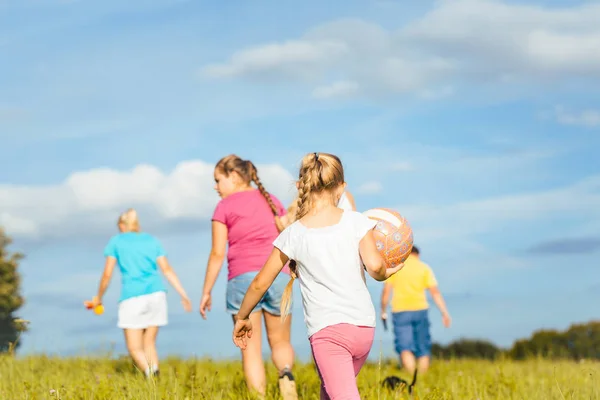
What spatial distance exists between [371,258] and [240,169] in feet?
10.6

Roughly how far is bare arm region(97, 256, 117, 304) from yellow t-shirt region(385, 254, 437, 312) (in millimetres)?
4439

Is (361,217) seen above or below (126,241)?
below

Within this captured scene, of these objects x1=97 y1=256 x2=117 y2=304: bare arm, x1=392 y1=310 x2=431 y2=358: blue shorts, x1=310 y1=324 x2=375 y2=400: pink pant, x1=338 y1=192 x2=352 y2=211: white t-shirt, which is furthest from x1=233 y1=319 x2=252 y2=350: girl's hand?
x1=392 y1=310 x2=431 y2=358: blue shorts

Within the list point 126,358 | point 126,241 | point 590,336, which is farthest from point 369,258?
point 590,336

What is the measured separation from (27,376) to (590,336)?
53.7 feet

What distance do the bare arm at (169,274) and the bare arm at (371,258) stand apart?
5.95m

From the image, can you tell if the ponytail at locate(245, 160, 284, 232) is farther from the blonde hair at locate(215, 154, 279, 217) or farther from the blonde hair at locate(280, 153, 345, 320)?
the blonde hair at locate(280, 153, 345, 320)

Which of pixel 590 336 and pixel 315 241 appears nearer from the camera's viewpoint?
pixel 315 241

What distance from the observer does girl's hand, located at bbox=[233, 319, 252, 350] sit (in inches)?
225

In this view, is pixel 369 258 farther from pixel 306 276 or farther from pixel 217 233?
pixel 217 233

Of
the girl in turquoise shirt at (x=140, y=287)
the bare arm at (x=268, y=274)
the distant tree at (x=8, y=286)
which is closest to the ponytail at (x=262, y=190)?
the bare arm at (x=268, y=274)

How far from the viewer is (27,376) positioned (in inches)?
400

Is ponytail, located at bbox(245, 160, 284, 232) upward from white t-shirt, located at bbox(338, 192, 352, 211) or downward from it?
upward

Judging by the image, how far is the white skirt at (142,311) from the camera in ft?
34.5
